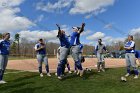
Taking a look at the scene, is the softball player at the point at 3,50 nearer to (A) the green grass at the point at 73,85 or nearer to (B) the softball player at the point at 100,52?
(A) the green grass at the point at 73,85

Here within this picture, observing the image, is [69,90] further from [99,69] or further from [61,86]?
Result: [99,69]

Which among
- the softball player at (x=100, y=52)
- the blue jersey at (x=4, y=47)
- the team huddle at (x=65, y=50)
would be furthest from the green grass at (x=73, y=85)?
the softball player at (x=100, y=52)

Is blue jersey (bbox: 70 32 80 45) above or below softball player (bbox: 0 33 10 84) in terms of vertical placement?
above

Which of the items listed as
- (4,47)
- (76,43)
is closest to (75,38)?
(76,43)

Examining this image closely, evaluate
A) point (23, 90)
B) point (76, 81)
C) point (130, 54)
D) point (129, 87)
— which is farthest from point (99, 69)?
point (23, 90)

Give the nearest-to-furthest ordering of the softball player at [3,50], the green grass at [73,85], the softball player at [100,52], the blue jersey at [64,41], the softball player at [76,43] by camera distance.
A: the green grass at [73,85] → the softball player at [3,50] → the blue jersey at [64,41] → the softball player at [76,43] → the softball player at [100,52]

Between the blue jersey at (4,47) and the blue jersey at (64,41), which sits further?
the blue jersey at (64,41)

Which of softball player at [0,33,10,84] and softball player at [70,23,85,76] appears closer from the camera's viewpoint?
softball player at [0,33,10,84]

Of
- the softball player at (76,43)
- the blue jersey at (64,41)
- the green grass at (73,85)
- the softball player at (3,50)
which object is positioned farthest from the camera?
the softball player at (76,43)

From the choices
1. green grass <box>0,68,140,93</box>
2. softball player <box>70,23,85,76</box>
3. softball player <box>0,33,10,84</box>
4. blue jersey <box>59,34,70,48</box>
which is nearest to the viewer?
green grass <box>0,68,140,93</box>

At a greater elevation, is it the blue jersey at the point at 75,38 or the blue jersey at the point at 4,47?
the blue jersey at the point at 75,38

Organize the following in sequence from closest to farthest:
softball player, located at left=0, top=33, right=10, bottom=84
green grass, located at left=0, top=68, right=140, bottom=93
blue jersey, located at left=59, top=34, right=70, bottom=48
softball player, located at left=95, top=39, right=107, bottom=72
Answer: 1. green grass, located at left=0, top=68, right=140, bottom=93
2. softball player, located at left=0, top=33, right=10, bottom=84
3. blue jersey, located at left=59, top=34, right=70, bottom=48
4. softball player, located at left=95, top=39, right=107, bottom=72

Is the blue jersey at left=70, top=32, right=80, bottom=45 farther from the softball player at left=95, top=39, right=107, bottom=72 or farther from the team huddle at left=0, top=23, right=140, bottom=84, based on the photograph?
the softball player at left=95, top=39, right=107, bottom=72

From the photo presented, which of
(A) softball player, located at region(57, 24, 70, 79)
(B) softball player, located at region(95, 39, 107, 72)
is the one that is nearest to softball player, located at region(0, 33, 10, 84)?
(A) softball player, located at region(57, 24, 70, 79)
